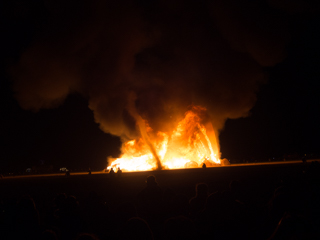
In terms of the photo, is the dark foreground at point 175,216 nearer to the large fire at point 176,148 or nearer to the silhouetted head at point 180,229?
the silhouetted head at point 180,229

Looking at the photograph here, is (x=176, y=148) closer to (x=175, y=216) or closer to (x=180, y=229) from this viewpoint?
(x=175, y=216)

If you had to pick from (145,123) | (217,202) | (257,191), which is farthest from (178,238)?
(145,123)

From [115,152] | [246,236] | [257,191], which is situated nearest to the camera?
[246,236]

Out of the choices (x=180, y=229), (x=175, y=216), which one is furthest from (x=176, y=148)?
(x=180, y=229)

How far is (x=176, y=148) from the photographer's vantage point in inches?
1148

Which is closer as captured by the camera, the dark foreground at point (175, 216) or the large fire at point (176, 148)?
the dark foreground at point (175, 216)

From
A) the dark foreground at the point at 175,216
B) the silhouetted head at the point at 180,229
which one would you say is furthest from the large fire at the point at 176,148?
the silhouetted head at the point at 180,229

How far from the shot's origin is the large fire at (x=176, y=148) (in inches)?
1043

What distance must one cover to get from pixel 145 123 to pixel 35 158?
25071 millimetres

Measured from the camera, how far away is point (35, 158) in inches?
1665

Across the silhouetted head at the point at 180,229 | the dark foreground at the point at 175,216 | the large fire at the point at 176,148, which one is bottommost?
the silhouetted head at the point at 180,229

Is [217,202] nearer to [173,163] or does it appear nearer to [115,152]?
[173,163]

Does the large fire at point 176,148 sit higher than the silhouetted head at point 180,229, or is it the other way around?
Result: the large fire at point 176,148

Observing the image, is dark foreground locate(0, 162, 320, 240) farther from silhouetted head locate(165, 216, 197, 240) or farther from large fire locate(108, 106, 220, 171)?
large fire locate(108, 106, 220, 171)
